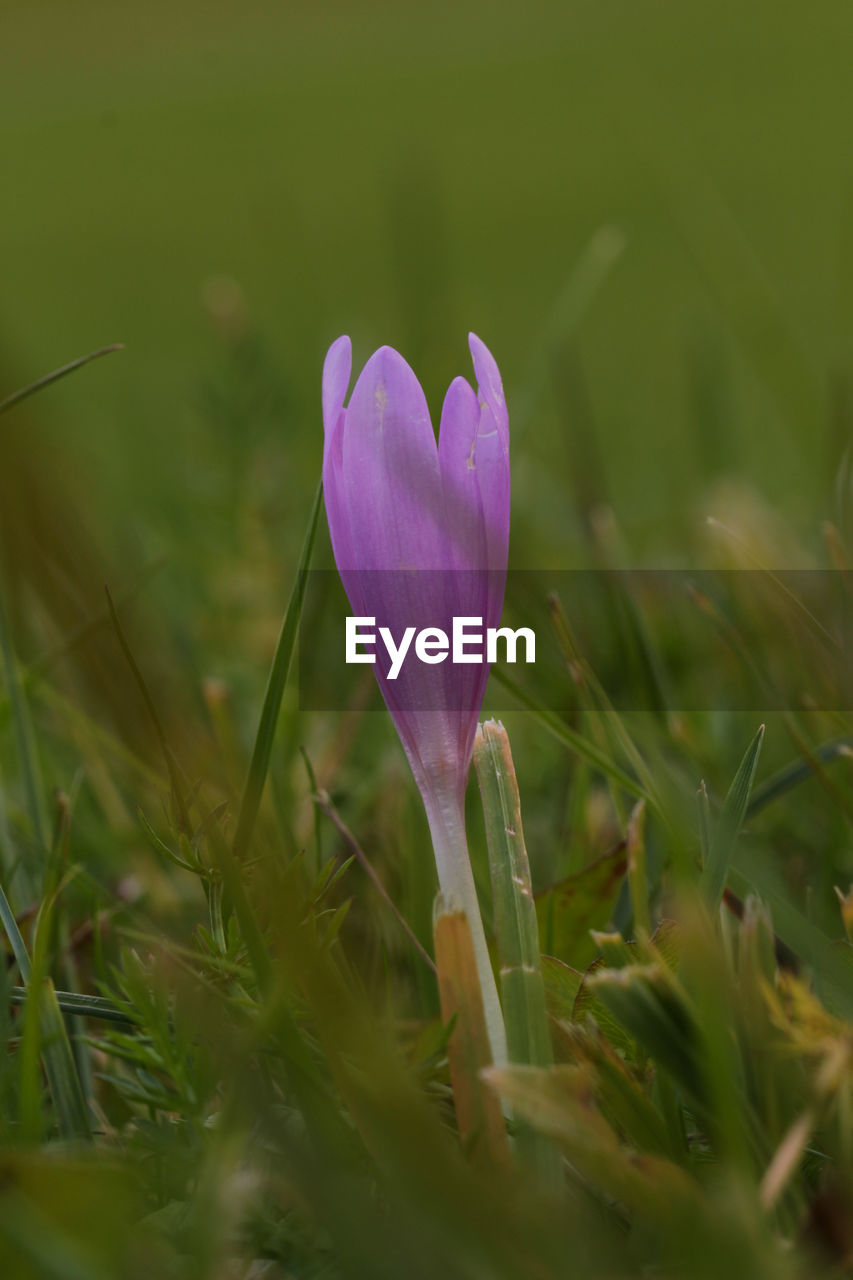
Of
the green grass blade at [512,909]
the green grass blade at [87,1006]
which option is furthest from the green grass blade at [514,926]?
the green grass blade at [87,1006]

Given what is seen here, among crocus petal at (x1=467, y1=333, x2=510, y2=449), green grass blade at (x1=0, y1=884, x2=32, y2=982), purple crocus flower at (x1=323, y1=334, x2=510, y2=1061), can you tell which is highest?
crocus petal at (x1=467, y1=333, x2=510, y2=449)

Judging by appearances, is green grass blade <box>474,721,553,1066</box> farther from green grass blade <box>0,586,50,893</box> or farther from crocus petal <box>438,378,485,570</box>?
green grass blade <box>0,586,50,893</box>

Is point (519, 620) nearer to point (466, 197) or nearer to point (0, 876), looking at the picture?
point (0, 876)

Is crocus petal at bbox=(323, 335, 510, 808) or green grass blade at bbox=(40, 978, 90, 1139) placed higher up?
crocus petal at bbox=(323, 335, 510, 808)

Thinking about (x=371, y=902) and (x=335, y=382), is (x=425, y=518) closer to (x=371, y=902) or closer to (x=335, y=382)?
(x=335, y=382)

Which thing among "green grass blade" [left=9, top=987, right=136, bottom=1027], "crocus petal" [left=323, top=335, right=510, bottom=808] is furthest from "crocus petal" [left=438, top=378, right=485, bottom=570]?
"green grass blade" [left=9, top=987, right=136, bottom=1027]

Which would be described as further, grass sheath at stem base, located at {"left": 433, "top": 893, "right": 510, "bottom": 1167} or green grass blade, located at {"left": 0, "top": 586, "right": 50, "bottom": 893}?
green grass blade, located at {"left": 0, "top": 586, "right": 50, "bottom": 893}

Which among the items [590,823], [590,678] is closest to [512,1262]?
[590,678]
